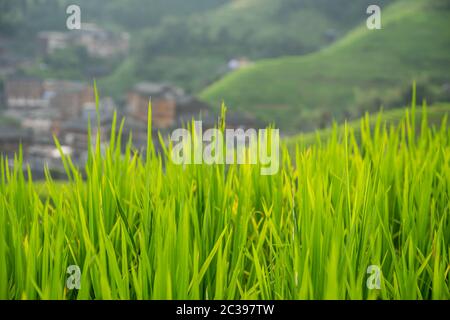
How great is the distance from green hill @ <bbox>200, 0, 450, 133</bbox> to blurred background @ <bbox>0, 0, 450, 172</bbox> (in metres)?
0.03

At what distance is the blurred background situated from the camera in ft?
34.2

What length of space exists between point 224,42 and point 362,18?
2.99 metres

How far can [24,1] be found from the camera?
1139 centimetres

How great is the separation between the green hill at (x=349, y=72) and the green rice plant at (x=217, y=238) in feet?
30.0

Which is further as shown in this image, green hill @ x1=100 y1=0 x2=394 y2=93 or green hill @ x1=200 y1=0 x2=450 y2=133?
Result: green hill @ x1=100 y1=0 x2=394 y2=93

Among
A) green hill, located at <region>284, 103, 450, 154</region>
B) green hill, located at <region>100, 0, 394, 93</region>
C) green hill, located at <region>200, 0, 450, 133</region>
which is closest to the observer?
green hill, located at <region>284, 103, 450, 154</region>

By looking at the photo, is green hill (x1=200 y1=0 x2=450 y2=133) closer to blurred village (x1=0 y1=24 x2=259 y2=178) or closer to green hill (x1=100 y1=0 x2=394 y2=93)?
green hill (x1=100 y1=0 x2=394 y2=93)

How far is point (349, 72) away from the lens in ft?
41.5

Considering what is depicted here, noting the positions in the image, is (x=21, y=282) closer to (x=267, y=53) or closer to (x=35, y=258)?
(x=35, y=258)

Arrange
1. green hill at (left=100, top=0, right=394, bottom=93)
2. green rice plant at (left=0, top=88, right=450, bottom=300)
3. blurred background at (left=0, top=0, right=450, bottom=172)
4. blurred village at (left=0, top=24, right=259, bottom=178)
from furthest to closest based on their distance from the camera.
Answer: green hill at (left=100, top=0, right=394, bottom=93) → blurred background at (left=0, top=0, right=450, bottom=172) → blurred village at (left=0, top=24, right=259, bottom=178) → green rice plant at (left=0, top=88, right=450, bottom=300)

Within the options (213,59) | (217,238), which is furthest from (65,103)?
(217,238)

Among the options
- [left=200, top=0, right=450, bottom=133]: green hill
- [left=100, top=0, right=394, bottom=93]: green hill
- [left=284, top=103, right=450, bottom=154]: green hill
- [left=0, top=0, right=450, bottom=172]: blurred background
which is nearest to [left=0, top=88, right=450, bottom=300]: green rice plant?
[left=284, top=103, right=450, bottom=154]: green hill

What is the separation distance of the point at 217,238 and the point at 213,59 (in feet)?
40.9

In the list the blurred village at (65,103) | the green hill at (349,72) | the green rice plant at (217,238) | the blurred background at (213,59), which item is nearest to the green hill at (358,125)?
the green rice plant at (217,238)
